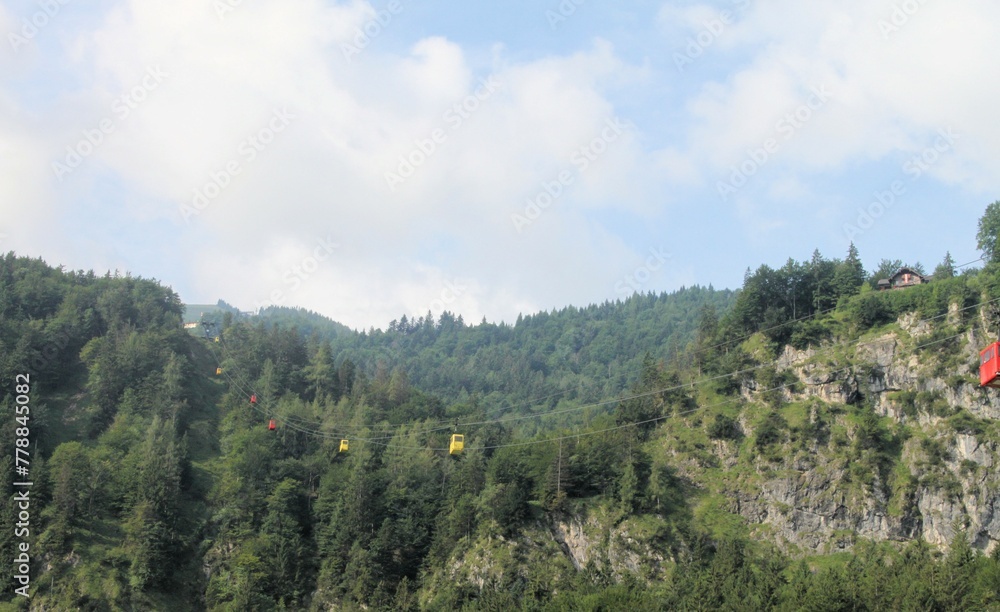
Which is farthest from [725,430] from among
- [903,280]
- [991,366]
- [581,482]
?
[991,366]

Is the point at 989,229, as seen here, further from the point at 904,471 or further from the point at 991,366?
the point at 991,366

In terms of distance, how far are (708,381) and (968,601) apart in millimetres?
48133

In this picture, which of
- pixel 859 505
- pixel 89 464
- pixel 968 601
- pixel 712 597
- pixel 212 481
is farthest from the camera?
pixel 212 481

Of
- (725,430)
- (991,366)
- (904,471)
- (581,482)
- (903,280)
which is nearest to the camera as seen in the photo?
(991,366)

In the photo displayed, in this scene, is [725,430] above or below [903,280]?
below

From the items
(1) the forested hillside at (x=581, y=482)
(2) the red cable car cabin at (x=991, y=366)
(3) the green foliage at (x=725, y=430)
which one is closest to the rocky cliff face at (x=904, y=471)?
(1) the forested hillside at (x=581, y=482)

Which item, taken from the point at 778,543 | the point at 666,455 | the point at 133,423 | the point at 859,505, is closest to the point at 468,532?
the point at 666,455

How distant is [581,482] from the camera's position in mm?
100438

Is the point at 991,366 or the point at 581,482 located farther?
the point at 581,482

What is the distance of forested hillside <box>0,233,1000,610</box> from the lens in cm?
8881

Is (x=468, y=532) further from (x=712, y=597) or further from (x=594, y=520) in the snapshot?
(x=712, y=597)

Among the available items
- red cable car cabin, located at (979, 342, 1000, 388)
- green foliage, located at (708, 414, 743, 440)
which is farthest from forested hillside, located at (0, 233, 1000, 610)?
red cable car cabin, located at (979, 342, 1000, 388)

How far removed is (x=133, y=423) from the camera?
119562mm

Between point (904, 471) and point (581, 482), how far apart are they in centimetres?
3202
